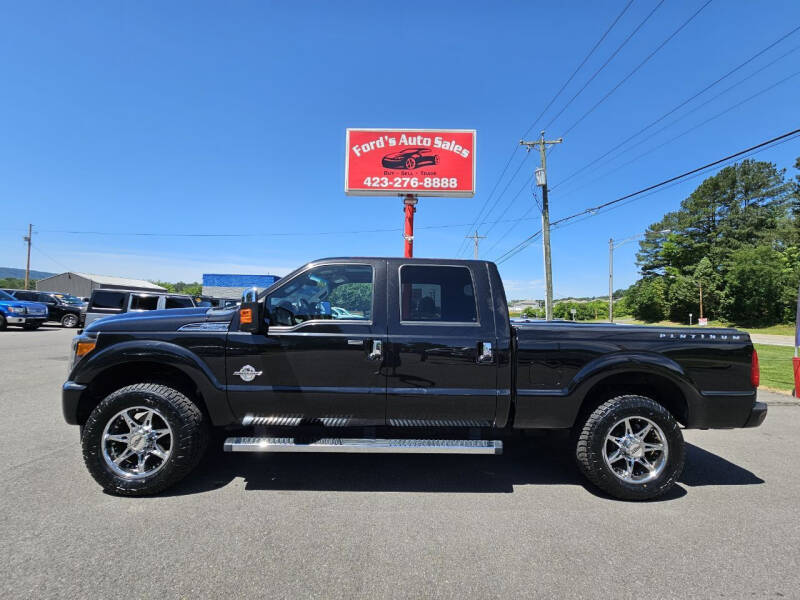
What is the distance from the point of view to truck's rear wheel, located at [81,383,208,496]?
3.08 metres

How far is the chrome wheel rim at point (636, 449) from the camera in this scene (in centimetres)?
322

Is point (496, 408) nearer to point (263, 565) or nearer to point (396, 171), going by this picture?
point (263, 565)

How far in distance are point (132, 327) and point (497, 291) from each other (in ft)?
9.90

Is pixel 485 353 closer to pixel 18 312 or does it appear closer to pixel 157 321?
pixel 157 321

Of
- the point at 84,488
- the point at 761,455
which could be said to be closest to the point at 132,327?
the point at 84,488

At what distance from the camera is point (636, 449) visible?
3.24 meters

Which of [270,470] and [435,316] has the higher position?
[435,316]

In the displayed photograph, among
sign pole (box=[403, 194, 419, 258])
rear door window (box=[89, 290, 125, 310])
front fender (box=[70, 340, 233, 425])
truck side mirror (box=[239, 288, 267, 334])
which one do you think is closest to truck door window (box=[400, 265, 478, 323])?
truck side mirror (box=[239, 288, 267, 334])

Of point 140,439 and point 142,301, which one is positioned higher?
point 142,301

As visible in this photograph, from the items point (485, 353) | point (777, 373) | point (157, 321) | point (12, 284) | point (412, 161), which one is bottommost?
point (777, 373)

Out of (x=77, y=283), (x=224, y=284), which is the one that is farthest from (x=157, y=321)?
(x=77, y=283)

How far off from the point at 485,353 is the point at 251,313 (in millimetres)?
1855

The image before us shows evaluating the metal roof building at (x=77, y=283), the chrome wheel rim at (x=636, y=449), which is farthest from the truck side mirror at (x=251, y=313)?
the metal roof building at (x=77, y=283)

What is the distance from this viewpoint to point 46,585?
81.8 inches
